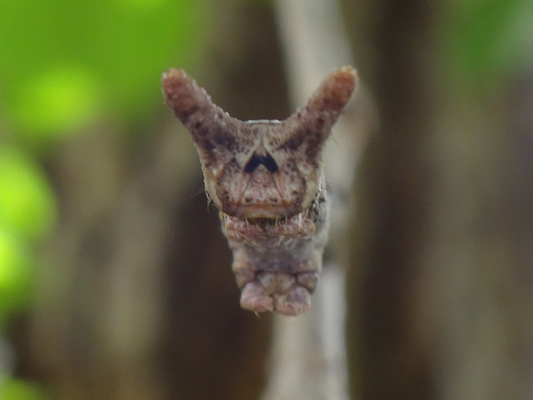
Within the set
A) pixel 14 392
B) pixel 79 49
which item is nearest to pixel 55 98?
pixel 79 49

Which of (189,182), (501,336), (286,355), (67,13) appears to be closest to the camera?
(286,355)

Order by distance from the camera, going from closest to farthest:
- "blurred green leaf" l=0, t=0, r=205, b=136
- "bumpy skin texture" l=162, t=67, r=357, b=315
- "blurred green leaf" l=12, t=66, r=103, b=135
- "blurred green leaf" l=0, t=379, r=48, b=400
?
"bumpy skin texture" l=162, t=67, r=357, b=315
"blurred green leaf" l=0, t=0, r=205, b=136
"blurred green leaf" l=12, t=66, r=103, b=135
"blurred green leaf" l=0, t=379, r=48, b=400

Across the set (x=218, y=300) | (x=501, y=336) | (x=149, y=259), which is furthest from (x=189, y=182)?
(x=501, y=336)

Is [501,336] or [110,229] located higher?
[110,229]

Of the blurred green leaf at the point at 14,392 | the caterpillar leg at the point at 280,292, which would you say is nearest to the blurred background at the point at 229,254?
the blurred green leaf at the point at 14,392

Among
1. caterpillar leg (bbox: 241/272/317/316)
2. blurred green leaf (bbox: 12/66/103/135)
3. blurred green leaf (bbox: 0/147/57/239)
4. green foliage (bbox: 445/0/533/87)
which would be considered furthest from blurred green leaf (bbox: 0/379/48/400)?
green foliage (bbox: 445/0/533/87)

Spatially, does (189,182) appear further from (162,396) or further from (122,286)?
(162,396)

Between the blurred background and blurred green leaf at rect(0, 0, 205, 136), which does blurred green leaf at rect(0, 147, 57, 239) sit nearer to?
blurred green leaf at rect(0, 0, 205, 136)
